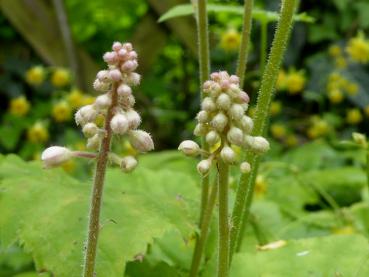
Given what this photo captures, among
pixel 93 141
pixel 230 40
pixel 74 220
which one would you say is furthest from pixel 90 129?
pixel 230 40

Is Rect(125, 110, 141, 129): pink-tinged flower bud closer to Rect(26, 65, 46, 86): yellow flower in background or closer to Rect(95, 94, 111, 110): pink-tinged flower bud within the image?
Rect(95, 94, 111, 110): pink-tinged flower bud

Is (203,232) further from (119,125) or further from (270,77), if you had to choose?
(119,125)

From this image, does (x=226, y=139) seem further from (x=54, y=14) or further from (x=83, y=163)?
(x=54, y=14)

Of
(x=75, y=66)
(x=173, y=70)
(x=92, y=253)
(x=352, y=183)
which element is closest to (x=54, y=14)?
(x=75, y=66)

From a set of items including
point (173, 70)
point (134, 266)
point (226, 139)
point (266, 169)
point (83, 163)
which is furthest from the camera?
point (173, 70)

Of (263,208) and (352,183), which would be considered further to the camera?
(352,183)

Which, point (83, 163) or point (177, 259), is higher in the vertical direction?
point (177, 259)
